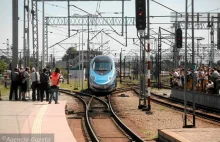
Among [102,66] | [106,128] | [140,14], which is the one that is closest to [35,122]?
[106,128]

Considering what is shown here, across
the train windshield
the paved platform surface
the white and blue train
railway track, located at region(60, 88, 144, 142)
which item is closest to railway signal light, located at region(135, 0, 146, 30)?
railway track, located at region(60, 88, 144, 142)

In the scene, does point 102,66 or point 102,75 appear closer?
point 102,75

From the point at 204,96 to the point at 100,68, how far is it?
10068mm

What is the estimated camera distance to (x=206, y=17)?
43.3m

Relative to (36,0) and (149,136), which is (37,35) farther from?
(149,136)

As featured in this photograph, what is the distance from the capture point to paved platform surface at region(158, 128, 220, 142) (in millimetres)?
11414

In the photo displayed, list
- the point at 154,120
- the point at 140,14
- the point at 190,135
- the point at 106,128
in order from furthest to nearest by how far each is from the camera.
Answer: the point at 140,14
the point at 154,120
the point at 106,128
the point at 190,135

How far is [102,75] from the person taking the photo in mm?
32469

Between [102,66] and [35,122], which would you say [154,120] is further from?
[102,66]

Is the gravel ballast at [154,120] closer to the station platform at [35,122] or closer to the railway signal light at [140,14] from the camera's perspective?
the station platform at [35,122]

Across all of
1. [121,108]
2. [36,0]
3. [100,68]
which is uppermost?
[36,0]

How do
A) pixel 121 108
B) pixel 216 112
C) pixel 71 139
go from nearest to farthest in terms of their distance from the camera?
pixel 71 139
pixel 216 112
pixel 121 108

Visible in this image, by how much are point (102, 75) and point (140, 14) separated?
471 inches

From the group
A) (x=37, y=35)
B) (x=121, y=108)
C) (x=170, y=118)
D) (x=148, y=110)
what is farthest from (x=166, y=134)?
(x=37, y=35)
